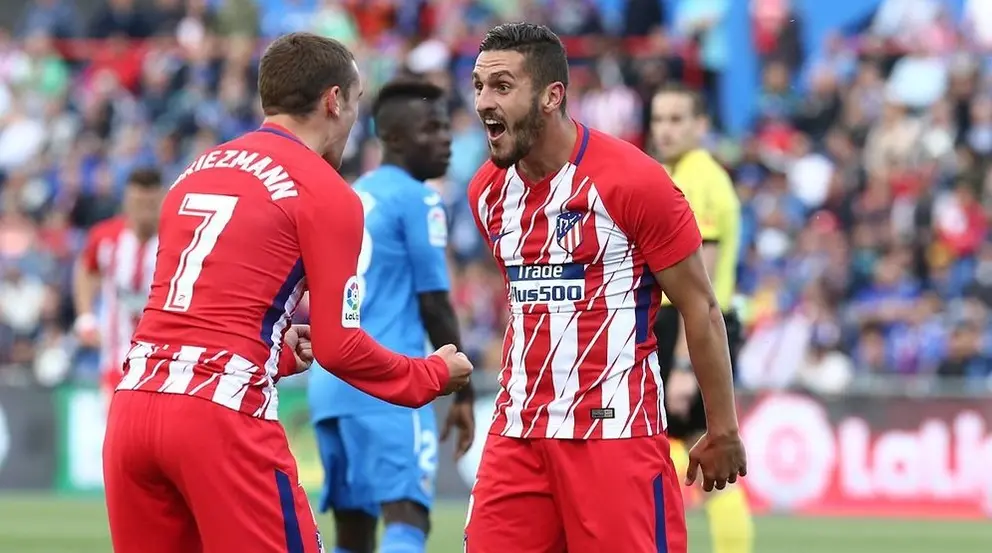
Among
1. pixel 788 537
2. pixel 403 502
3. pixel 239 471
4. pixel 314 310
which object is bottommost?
pixel 788 537

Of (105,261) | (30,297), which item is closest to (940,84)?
(30,297)

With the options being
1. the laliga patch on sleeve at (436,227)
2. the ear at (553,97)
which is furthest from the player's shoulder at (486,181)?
the laliga patch on sleeve at (436,227)

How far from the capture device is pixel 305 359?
18.8 feet

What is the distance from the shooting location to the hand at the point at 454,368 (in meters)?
5.68

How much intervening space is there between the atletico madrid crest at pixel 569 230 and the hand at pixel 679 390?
2.71 meters

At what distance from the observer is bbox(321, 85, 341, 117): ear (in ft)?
18.0

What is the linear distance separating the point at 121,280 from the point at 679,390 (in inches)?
173

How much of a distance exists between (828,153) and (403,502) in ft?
41.4

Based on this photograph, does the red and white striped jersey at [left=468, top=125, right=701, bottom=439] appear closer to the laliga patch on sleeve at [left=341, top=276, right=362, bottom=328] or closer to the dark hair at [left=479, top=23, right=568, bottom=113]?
the dark hair at [left=479, top=23, right=568, bottom=113]

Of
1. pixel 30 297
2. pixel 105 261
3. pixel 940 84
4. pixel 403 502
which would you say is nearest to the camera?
pixel 403 502

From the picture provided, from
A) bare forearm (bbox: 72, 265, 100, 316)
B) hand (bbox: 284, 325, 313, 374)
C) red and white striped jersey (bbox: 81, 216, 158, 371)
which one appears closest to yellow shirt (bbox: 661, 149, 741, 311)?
hand (bbox: 284, 325, 313, 374)

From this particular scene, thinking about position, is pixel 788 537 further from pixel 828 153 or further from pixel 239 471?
pixel 239 471

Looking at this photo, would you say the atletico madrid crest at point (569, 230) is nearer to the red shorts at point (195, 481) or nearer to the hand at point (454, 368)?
the hand at point (454, 368)

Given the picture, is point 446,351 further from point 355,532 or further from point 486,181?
point 355,532
